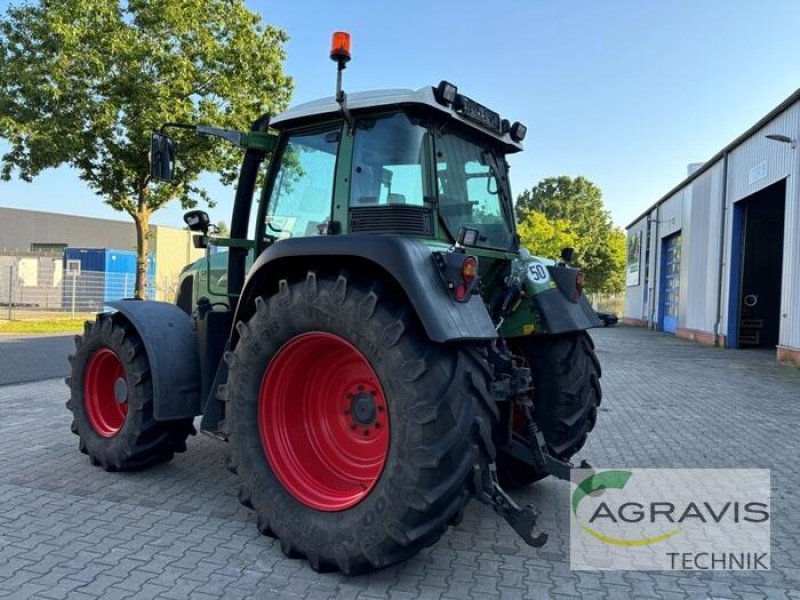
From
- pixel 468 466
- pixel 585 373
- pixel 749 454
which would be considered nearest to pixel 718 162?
pixel 749 454

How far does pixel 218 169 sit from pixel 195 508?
1414cm

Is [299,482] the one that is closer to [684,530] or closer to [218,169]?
[684,530]

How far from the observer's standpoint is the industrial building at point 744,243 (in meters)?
14.5

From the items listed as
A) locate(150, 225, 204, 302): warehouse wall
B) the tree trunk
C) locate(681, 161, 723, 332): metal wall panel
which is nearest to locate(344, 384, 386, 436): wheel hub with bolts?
the tree trunk

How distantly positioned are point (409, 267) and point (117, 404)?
332 cm

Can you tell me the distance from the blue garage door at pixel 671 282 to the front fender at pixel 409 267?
2527 centimetres

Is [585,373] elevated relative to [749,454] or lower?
elevated

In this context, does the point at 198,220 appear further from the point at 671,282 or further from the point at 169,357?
the point at 671,282

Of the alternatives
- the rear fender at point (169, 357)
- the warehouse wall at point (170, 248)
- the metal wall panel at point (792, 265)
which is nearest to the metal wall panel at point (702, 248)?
the metal wall panel at point (792, 265)

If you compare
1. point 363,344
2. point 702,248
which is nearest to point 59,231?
point 702,248

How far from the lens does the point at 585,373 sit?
446 centimetres

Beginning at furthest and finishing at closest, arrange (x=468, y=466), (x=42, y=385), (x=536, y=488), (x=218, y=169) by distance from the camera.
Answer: (x=218, y=169) → (x=42, y=385) → (x=536, y=488) → (x=468, y=466)

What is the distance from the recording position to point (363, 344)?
322cm

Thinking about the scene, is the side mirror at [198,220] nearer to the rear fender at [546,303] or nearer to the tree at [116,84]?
the rear fender at [546,303]
